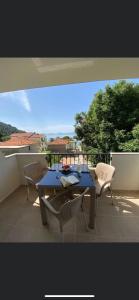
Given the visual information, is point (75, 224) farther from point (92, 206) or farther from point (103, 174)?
point (103, 174)

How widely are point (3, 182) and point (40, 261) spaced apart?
210cm

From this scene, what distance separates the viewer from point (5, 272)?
154 centimetres

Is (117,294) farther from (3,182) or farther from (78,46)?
(3,182)

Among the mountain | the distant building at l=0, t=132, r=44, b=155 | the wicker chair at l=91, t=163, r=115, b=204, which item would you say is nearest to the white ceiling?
the wicker chair at l=91, t=163, r=115, b=204

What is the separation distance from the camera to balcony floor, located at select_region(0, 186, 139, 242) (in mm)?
2191

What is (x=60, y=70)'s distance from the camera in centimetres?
234

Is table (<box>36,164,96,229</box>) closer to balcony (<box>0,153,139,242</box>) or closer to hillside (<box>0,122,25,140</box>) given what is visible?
balcony (<box>0,153,139,242</box>)

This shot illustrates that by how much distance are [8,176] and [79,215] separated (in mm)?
1836

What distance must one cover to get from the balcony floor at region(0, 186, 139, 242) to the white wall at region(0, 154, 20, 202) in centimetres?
28

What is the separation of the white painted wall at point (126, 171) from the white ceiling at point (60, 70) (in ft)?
5.52

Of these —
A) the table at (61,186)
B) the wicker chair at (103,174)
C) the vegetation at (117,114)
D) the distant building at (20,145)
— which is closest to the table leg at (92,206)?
the table at (61,186)

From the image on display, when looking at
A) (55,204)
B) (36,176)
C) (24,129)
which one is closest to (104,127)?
(36,176)

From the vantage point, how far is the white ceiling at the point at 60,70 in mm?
2064

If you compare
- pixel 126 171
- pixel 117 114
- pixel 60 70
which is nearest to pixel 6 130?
pixel 117 114
